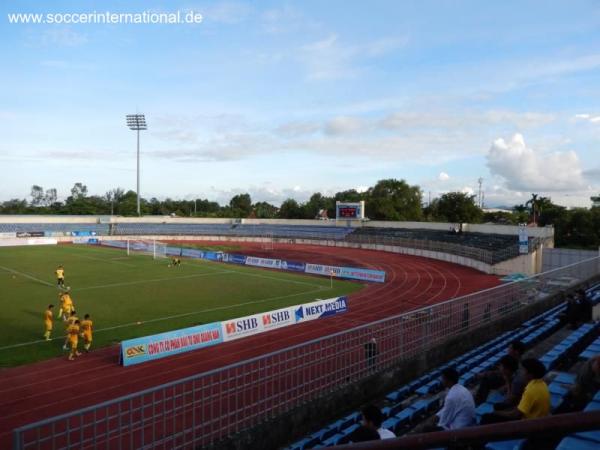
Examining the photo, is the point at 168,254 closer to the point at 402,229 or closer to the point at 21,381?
the point at 402,229

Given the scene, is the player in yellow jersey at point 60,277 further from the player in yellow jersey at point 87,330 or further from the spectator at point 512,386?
the spectator at point 512,386

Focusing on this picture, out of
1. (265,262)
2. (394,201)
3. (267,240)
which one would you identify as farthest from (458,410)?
(394,201)

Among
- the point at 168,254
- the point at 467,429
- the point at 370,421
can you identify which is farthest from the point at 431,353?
the point at 168,254

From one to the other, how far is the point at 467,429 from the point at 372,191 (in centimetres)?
10220

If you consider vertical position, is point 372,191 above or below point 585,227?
above

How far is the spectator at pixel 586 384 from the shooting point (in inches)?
202

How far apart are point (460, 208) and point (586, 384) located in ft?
226

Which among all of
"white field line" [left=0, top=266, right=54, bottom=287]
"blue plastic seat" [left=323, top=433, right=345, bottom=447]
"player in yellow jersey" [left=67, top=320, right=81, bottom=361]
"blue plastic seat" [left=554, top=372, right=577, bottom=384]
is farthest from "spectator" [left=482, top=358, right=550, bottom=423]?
"white field line" [left=0, top=266, right=54, bottom=287]

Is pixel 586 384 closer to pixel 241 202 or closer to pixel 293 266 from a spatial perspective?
pixel 293 266

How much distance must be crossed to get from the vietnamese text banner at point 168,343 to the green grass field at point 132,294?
295 cm

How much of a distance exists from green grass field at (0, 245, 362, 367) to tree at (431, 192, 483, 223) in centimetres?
4236

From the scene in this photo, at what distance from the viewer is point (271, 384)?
40.9 feet

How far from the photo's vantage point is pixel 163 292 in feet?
92.2

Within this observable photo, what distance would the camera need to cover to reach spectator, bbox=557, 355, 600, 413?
16.8ft
